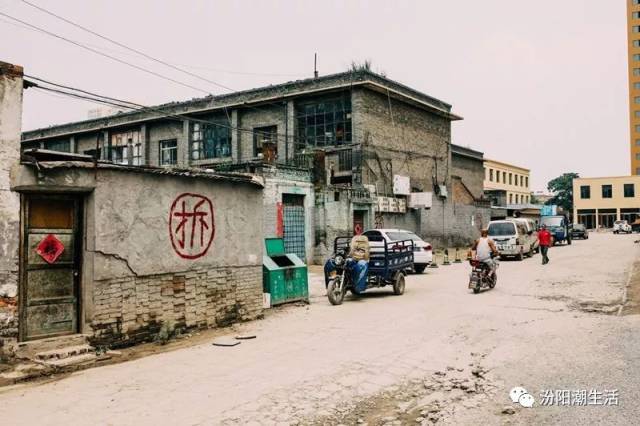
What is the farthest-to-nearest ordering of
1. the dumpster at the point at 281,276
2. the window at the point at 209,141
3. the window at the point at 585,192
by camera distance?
the window at the point at 585,192
the window at the point at 209,141
the dumpster at the point at 281,276

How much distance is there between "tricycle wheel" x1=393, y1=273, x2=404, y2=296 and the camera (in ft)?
45.4

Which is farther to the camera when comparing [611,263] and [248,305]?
[611,263]

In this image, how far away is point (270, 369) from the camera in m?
6.81

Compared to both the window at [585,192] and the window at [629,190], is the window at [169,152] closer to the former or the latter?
the window at [585,192]

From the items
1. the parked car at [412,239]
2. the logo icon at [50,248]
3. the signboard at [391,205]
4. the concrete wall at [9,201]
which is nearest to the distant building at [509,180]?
the signboard at [391,205]

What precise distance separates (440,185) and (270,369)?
28.1 m

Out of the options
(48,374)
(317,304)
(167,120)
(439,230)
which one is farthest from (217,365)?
(167,120)

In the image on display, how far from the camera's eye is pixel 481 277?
13914 millimetres

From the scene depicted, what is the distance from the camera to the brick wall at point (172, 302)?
25.9 feet

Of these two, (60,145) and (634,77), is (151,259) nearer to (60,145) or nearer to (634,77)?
(60,145)

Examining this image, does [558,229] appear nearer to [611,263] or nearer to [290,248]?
[611,263]

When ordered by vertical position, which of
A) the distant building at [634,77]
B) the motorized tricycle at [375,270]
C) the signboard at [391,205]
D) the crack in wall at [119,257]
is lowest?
the motorized tricycle at [375,270]

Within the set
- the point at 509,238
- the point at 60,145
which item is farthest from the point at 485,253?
the point at 60,145

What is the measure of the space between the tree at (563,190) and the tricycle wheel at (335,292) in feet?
308
